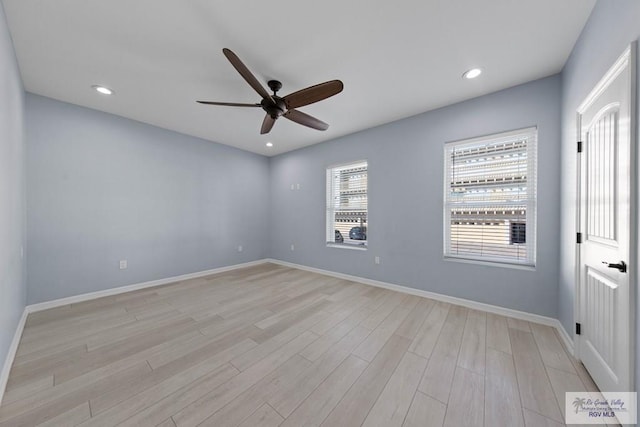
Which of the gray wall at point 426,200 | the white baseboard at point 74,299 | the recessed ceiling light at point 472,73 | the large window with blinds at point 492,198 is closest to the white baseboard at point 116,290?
the white baseboard at point 74,299

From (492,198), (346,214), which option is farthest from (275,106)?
(492,198)

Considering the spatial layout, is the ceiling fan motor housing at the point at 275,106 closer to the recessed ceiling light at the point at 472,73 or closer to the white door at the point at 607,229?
the recessed ceiling light at the point at 472,73

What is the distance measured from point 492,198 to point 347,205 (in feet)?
7.36

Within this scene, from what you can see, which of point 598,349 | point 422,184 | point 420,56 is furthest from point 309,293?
point 420,56

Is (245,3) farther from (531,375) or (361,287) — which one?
(361,287)

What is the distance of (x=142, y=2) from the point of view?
1595 millimetres

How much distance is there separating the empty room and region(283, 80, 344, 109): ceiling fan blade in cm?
2

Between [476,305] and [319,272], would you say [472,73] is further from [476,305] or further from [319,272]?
[319,272]

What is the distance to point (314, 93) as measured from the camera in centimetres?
205

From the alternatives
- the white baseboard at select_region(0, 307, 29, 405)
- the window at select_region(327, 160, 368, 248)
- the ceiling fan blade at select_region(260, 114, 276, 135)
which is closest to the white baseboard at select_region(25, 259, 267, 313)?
the white baseboard at select_region(0, 307, 29, 405)

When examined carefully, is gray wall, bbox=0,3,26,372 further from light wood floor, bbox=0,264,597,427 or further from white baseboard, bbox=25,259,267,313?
white baseboard, bbox=25,259,267,313

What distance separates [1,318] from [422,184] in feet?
13.9

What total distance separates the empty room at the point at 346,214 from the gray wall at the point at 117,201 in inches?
1.1

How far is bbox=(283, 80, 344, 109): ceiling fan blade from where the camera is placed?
1896 millimetres
